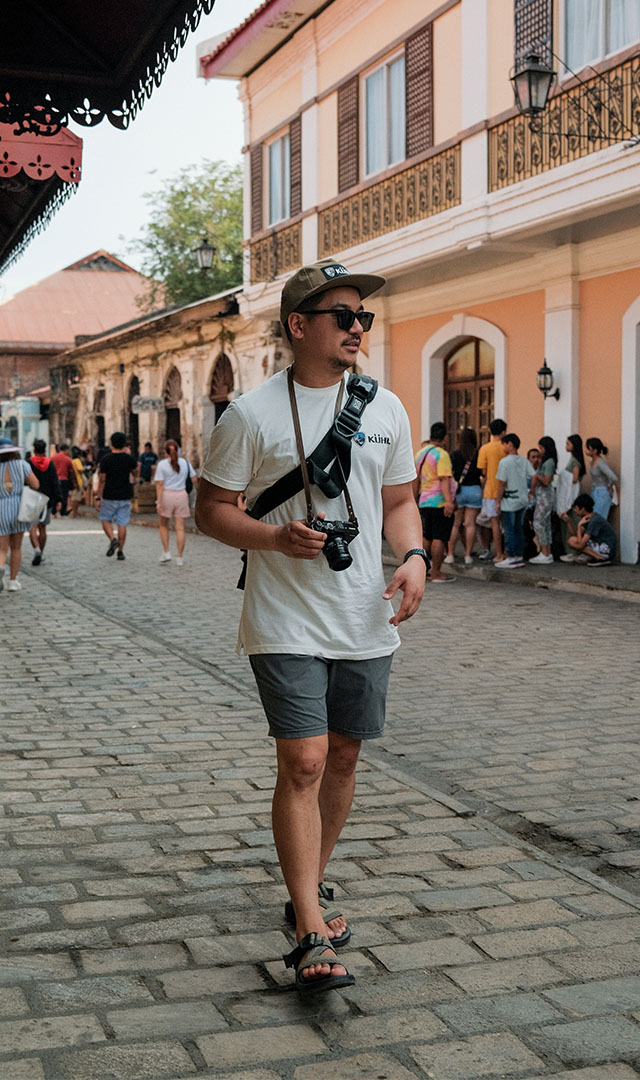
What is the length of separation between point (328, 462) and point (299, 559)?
10.9 inches

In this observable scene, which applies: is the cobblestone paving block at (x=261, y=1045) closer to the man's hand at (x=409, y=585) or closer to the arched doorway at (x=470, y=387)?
the man's hand at (x=409, y=585)

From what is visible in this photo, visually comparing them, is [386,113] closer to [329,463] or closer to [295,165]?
[295,165]

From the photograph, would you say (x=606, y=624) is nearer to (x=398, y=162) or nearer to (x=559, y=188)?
(x=559, y=188)

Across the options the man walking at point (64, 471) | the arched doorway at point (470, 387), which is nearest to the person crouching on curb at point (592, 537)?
the arched doorway at point (470, 387)

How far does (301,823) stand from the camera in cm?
340

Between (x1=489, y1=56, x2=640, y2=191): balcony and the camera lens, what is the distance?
10.5m

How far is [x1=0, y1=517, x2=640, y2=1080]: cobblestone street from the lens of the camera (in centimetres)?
302

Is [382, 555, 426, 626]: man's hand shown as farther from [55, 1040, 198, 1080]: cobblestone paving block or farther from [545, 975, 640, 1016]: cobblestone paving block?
[55, 1040, 198, 1080]: cobblestone paving block

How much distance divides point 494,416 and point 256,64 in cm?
908

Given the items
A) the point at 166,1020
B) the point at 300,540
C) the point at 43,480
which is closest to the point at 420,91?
the point at 43,480

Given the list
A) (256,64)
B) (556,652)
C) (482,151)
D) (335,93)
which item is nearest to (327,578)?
(556,652)

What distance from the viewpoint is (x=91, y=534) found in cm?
2541

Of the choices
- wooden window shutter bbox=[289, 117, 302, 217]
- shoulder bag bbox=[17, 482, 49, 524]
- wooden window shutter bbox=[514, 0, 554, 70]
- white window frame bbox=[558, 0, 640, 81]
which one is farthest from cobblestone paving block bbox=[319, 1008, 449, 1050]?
wooden window shutter bbox=[289, 117, 302, 217]

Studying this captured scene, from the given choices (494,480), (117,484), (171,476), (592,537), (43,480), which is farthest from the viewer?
(117,484)
